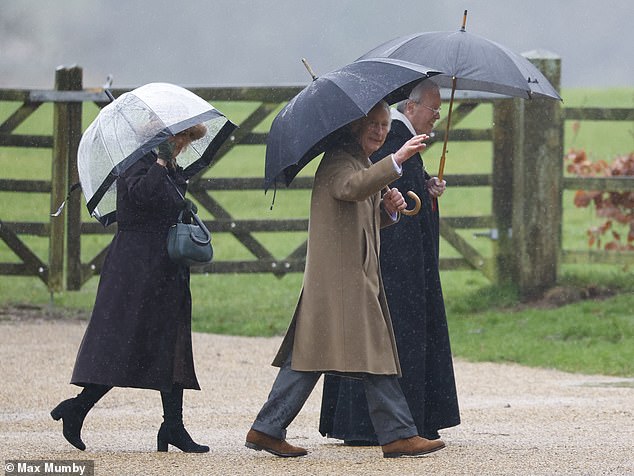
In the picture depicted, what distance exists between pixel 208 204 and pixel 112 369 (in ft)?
19.1

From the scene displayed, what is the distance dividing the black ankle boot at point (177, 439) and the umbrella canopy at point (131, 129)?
1.01 m

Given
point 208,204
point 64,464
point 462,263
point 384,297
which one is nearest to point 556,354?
point 462,263

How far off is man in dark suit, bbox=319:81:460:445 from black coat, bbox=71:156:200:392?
2.42 ft

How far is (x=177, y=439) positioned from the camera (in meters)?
5.98

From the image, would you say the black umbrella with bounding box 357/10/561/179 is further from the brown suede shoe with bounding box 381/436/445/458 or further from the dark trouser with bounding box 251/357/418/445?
the brown suede shoe with bounding box 381/436/445/458

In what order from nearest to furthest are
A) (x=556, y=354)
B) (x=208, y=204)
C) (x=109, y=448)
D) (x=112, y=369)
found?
1. (x=112, y=369)
2. (x=109, y=448)
3. (x=556, y=354)
4. (x=208, y=204)

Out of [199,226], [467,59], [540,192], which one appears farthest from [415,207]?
[540,192]

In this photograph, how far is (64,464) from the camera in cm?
550

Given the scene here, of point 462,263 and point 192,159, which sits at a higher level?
point 192,159

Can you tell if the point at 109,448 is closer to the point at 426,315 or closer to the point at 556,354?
the point at 426,315

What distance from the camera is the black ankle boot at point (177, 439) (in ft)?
19.6

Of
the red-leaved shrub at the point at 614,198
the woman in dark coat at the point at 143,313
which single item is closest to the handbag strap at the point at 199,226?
the woman in dark coat at the point at 143,313

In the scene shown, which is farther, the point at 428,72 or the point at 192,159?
the point at 192,159

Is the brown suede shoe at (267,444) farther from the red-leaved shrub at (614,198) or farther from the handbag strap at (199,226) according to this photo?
the red-leaved shrub at (614,198)
